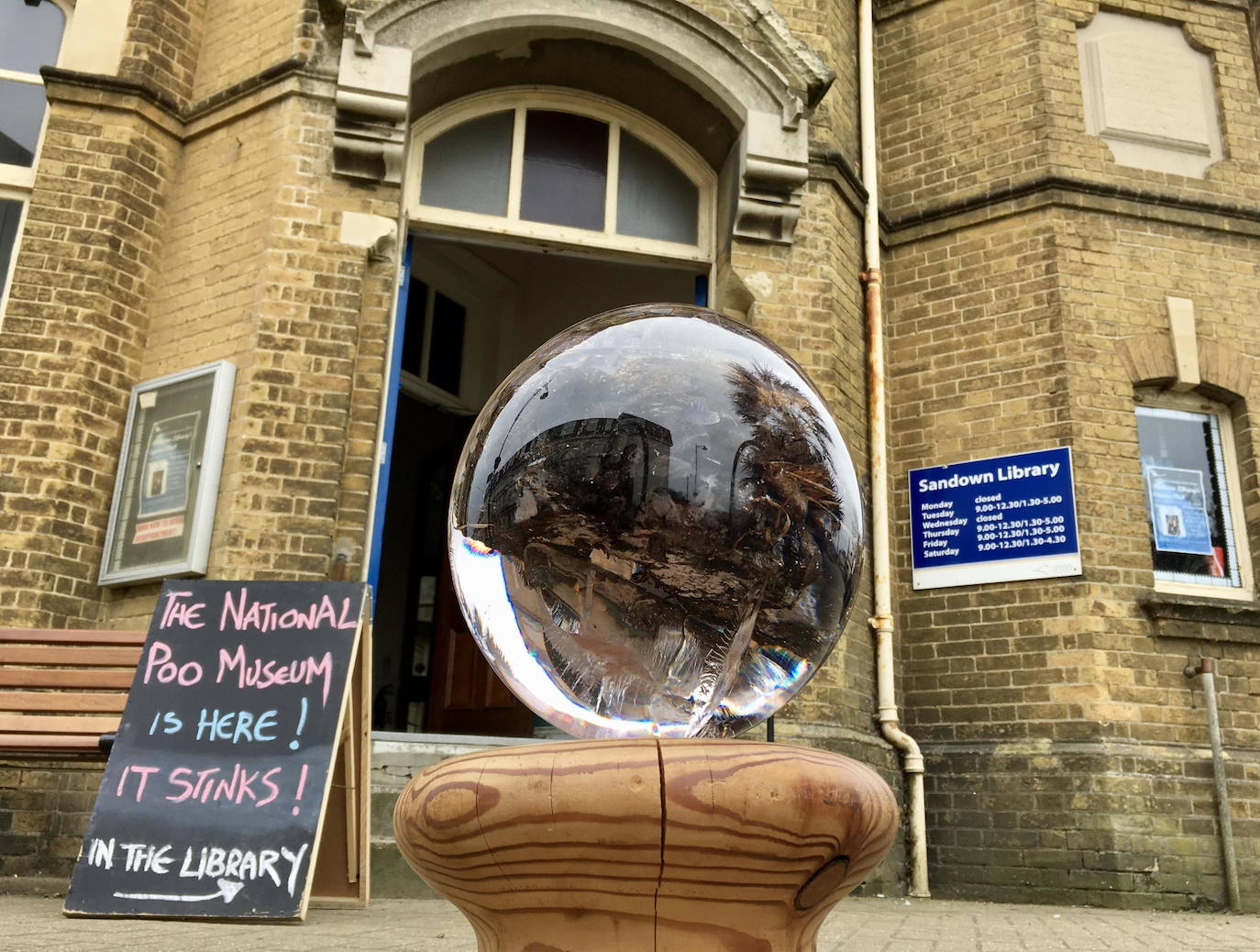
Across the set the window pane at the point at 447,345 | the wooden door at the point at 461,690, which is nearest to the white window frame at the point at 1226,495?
the wooden door at the point at 461,690

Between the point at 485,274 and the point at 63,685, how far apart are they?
6.71m

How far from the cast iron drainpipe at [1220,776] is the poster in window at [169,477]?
252 inches

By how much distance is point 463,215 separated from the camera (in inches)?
293

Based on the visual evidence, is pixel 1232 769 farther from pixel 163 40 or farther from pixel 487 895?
pixel 163 40

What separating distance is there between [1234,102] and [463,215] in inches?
252

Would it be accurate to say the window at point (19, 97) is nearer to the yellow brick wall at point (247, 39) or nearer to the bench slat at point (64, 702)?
the yellow brick wall at point (247, 39)

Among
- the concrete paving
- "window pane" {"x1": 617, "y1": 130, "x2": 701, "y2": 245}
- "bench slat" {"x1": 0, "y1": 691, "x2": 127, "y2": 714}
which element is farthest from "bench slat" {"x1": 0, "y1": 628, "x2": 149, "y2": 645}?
"window pane" {"x1": 617, "y1": 130, "x2": 701, "y2": 245}

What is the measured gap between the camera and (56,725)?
193 inches

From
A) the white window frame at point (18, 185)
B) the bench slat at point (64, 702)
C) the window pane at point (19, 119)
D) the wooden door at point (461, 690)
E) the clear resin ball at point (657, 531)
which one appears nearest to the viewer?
the clear resin ball at point (657, 531)

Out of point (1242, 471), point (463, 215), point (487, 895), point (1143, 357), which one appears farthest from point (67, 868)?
point (1242, 471)

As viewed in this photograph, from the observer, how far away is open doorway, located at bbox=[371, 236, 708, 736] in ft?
32.4

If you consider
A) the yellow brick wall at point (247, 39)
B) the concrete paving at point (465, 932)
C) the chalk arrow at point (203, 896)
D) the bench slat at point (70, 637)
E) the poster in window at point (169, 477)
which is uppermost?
the yellow brick wall at point (247, 39)

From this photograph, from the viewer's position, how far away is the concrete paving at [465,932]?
11.9 ft

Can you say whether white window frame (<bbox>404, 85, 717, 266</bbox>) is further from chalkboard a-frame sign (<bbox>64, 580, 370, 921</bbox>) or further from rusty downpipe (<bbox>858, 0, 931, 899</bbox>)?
chalkboard a-frame sign (<bbox>64, 580, 370, 921</bbox>)
